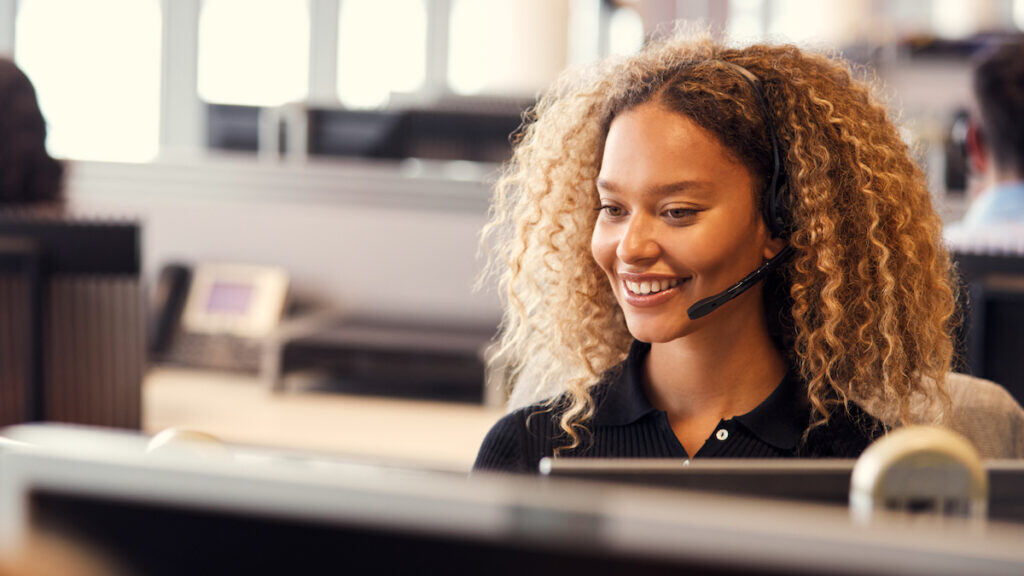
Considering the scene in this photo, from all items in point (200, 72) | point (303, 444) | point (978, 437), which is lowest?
point (303, 444)

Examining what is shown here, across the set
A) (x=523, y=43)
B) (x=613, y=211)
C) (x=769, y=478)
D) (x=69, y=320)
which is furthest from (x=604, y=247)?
(x=523, y=43)

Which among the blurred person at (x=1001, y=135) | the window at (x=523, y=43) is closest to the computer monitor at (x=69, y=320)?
the blurred person at (x=1001, y=135)

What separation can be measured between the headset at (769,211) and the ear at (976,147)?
114 cm

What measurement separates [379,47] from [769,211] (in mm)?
6999

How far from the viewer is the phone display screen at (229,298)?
2.08 metres

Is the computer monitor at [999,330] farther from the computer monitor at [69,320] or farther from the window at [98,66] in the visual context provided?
the window at [98,66]

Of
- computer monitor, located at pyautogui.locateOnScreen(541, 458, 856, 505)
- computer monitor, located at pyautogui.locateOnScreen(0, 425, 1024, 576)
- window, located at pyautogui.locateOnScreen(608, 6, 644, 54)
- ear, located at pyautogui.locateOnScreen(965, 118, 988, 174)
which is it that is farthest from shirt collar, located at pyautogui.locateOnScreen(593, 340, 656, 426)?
window, located at pyautogui.locateOnScreen(608, 6, 644, 54)

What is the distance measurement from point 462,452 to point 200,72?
6.54m

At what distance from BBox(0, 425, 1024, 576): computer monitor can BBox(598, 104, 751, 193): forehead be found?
60 centimetres

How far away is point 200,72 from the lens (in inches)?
299

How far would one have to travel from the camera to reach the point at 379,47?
7.70 m

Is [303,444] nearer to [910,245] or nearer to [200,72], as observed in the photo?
[910,245]

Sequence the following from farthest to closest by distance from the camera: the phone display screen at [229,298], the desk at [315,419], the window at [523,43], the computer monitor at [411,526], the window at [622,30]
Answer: the window at [622,30] → the window at [523,43] → the phone display screen at [229,298] → the desk at [315,419] → the computer monitor at [411,526]

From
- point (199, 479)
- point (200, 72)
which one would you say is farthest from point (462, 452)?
point (200, 72)
